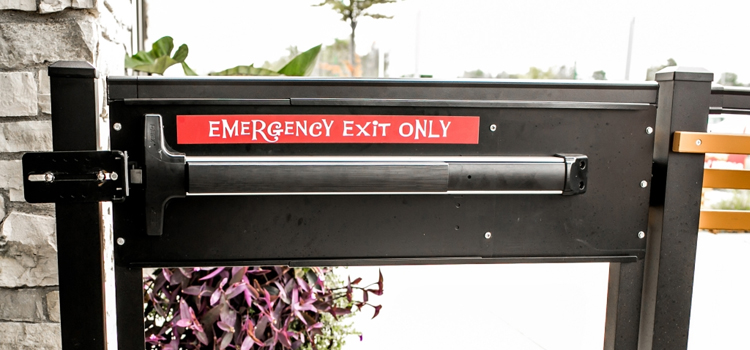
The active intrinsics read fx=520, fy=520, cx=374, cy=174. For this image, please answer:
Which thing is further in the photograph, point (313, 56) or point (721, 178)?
point (313, 56)

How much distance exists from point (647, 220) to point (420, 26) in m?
3.69

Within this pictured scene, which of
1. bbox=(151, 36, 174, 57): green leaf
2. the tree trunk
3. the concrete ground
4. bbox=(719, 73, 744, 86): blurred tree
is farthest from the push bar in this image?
bbox=(719, 73, 744, 86): blurred tree

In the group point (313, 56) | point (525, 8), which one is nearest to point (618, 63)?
point (525, 8)

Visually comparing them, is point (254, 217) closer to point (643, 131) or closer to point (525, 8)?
point (643, 131)

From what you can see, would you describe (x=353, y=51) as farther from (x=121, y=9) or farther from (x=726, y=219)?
(x=726, y=219)

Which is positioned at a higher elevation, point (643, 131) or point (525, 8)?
point (525, 8)

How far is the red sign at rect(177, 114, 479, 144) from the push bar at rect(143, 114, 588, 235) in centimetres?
4

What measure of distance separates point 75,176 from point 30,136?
1.97 feet

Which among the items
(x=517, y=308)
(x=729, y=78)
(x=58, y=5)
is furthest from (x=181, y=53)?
(x=729, y=78)

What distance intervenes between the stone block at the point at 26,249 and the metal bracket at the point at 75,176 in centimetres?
57

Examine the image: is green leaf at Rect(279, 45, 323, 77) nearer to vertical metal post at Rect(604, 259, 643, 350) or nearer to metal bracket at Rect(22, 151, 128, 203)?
metal bracket at Rect(22, 151, 128, 203)

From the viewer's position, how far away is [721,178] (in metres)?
1.14

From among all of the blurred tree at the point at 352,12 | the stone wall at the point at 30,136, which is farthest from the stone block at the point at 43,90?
the blurred tree at the point at 352,12

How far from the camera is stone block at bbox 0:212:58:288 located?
139cm
